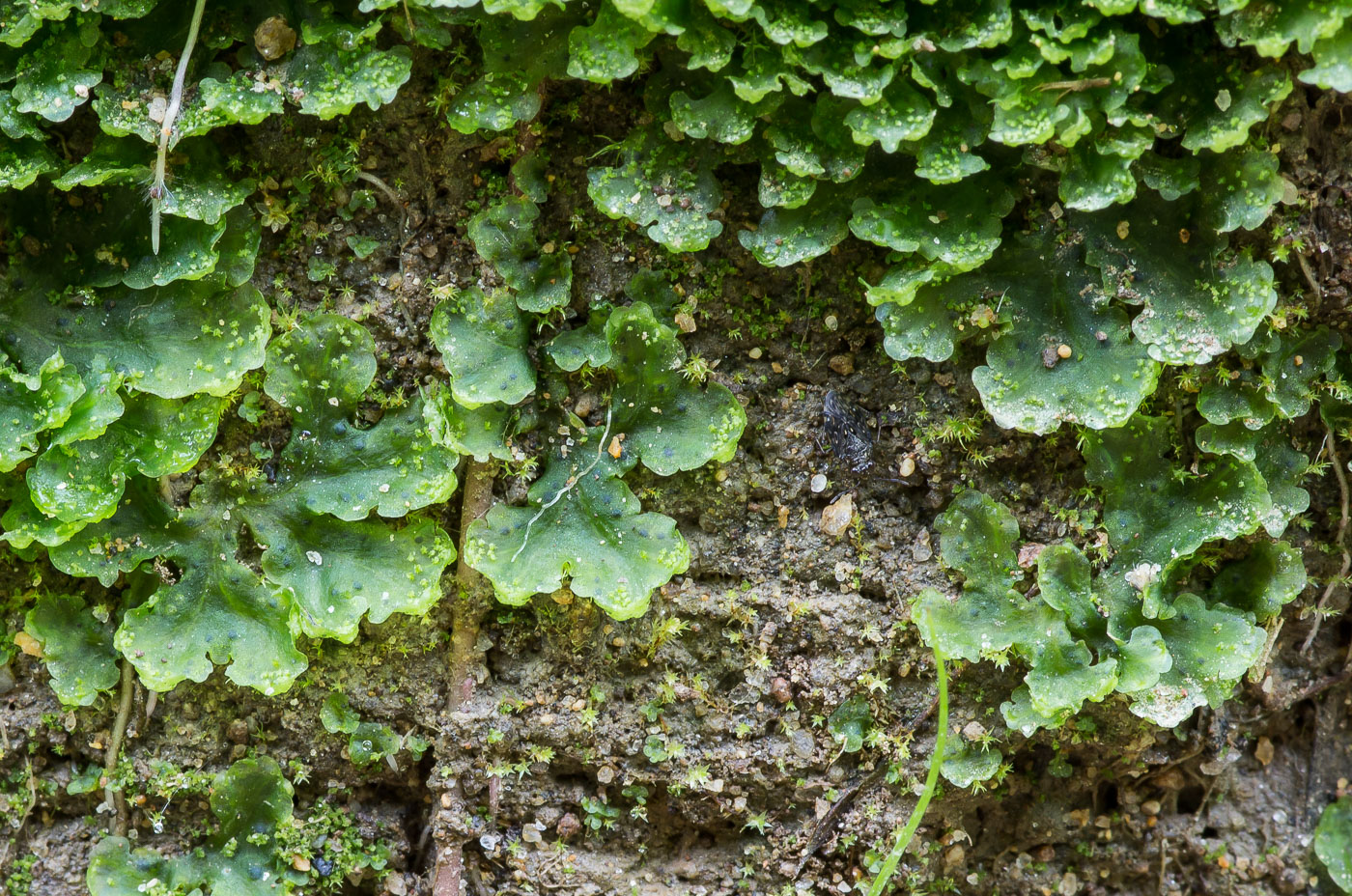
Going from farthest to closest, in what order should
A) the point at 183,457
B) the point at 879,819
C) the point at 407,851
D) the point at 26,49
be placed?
the point at 407,851
the point at 879,819
the point at 183,457
the point at 26,49

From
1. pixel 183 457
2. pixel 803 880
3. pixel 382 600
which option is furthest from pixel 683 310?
pixel 803 880

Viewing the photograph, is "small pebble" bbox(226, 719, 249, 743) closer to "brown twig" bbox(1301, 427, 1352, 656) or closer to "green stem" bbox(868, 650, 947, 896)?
"green stem" bbox(868, 650, 947, 896)

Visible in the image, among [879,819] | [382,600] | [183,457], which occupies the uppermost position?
[183,457]

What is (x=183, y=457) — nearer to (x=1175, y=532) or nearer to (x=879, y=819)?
(x=879, y=819)

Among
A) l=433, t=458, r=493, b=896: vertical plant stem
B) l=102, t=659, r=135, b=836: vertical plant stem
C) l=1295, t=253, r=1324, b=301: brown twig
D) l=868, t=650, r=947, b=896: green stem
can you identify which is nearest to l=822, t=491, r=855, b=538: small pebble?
l=868, t=650, r=947, b=896: green stem

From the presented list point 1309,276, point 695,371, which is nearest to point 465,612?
point 695,371

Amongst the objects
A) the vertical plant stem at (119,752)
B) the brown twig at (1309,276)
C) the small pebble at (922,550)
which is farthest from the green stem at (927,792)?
the vertical plant stem at (119,752)

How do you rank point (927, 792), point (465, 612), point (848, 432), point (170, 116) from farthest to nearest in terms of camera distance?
point (465, 612), point (848, 432), point (927, 792), point (170, 116)

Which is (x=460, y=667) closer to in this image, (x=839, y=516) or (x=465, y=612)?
(x=465, y=612)
